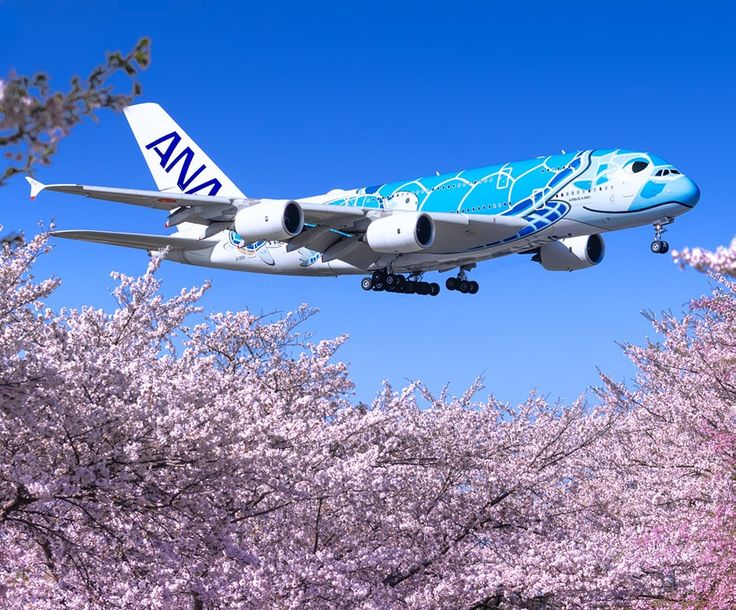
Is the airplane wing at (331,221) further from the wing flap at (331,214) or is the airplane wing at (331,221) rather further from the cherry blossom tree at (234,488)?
the cherry blossom tree at (234,488)

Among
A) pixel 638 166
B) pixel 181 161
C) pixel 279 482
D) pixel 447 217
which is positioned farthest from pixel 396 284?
pixel 279 482

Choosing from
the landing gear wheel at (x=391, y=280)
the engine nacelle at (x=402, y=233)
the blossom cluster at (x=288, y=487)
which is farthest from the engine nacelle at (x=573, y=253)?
the blossom cluster at (x=288, y=487)

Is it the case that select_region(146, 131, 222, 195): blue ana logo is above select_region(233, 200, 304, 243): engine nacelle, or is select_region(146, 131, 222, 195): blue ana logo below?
above

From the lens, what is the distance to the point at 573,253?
33812 millimetres

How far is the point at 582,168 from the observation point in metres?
29.7

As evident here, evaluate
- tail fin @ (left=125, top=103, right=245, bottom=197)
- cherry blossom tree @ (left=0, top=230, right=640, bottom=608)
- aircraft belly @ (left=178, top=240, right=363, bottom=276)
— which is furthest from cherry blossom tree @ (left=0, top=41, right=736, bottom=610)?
tail fin @ (left=125, top=103, right=245, bottom=197)

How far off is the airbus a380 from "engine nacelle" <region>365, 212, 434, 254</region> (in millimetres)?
33

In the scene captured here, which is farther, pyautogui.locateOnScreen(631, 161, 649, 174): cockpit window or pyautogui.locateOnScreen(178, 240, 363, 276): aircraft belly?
pyautogui.locateOnScreen(178, 240, 363, 276): aircraft belly

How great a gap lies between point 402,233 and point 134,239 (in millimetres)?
12636

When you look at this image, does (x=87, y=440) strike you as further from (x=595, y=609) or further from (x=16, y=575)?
(x=595, y=609)

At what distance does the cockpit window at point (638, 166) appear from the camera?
94.3 ft

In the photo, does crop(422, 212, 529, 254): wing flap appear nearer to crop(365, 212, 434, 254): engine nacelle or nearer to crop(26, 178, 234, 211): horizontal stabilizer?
crop(365, 212, 434, 254): engine nacelle

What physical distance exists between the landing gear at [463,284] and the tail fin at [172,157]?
11311 mm

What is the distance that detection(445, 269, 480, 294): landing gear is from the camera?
115 feet
